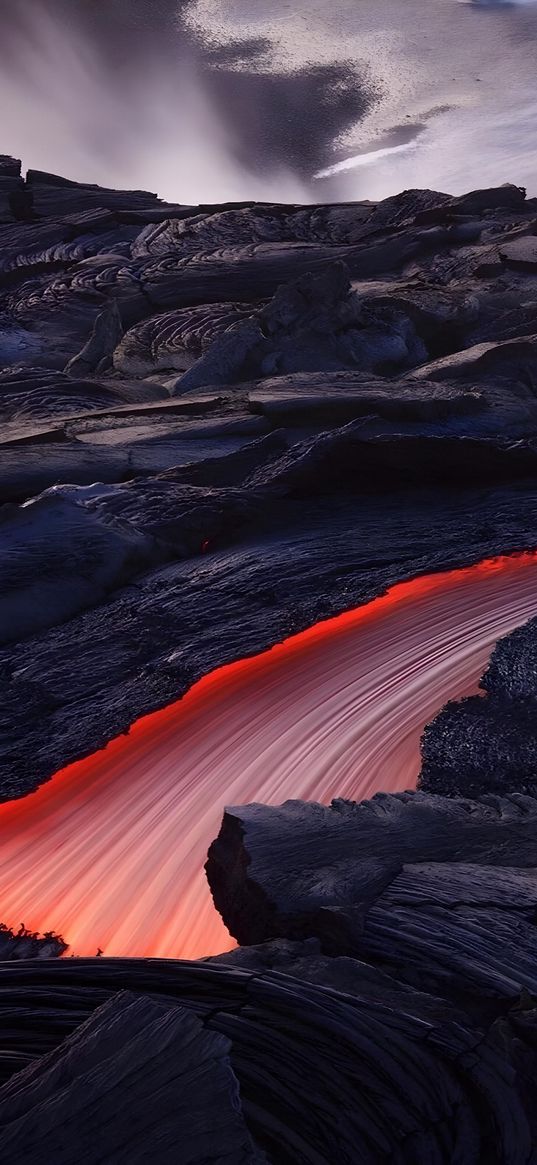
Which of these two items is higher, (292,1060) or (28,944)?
(292,1060)

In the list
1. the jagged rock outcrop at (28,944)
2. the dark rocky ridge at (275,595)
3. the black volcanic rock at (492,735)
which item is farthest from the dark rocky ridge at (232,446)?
the black volcanic rock at (492,735)

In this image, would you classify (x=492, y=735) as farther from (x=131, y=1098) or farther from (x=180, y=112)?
(x=180, y=112)

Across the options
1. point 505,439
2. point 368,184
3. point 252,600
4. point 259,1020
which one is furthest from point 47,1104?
point 368,184

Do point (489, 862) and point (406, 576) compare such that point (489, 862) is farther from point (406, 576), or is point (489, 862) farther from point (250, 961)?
point (406, 576)

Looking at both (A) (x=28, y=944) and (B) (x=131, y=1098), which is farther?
(A) (x=28, y=944)

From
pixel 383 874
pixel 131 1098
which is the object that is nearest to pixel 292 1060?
pixel 131 1098

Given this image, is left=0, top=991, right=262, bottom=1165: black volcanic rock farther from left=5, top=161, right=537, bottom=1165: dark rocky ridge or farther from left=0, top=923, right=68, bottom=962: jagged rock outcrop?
left=0, top=923, right=68, bottom=962: jagged rock outcrop

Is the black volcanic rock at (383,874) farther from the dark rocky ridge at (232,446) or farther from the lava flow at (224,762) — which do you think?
the dark rocky ridge at (232,446)
